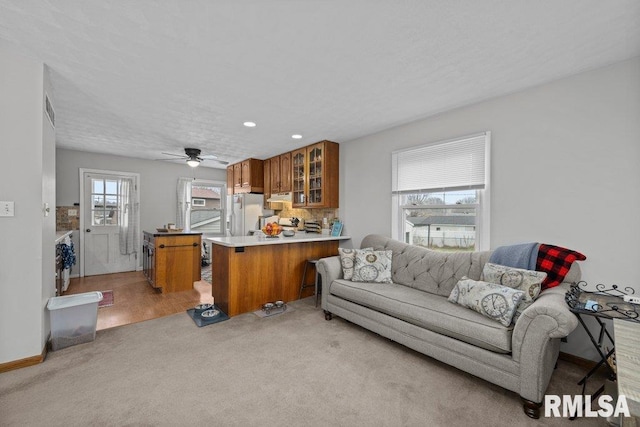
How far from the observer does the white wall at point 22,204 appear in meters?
2.09

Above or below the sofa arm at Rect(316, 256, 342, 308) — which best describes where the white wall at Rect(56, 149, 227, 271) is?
above

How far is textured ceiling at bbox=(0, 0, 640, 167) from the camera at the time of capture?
1.60 meters

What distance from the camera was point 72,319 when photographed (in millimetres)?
2523

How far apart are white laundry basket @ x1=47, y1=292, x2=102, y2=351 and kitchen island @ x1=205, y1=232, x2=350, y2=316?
49.1 inches

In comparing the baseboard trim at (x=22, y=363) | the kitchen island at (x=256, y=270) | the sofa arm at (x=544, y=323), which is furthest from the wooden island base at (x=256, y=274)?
the sofa arm at (x=544, y=323)

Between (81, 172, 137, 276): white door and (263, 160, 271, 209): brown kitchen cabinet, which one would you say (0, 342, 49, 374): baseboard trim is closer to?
(81, 172, 137, 276): white door

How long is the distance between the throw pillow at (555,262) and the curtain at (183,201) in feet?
21.6

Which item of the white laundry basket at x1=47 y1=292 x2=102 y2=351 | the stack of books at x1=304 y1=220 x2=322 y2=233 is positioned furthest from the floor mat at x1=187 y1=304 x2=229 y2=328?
the stack of books at x1=304 y1=220 x2=322 y2=233

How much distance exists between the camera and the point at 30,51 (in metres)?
2.06

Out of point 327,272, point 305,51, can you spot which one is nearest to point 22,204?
point 305,51

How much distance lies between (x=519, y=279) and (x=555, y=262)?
39 cm

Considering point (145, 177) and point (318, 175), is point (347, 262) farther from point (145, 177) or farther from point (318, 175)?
point (145, 177)

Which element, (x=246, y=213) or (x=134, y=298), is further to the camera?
(x=246, y=213)

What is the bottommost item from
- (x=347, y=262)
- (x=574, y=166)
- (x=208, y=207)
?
(x=347, y=262)
